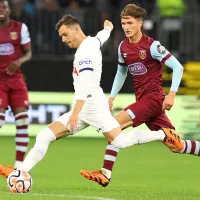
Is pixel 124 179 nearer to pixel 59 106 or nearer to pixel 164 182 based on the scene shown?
pixel 164 182

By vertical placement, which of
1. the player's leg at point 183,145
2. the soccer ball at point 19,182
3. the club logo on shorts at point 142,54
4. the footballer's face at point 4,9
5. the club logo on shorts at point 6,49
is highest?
the footballer's face at point 4,9

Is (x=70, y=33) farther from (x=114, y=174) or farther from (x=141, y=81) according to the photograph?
(x=114, y=174)

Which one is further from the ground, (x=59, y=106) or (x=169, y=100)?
(x=169, y=100)

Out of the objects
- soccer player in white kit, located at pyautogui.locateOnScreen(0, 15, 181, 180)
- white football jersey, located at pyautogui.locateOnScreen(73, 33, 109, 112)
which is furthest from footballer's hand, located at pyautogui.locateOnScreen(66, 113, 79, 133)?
white football jersey, located at pyautogui.locateOnScreen(73, 33, 109, 112)

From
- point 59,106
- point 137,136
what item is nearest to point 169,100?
point 137,136

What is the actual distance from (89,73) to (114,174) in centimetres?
313

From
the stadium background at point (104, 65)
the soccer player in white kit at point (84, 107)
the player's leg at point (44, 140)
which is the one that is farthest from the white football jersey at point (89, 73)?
the stadium background at point (104, 65)

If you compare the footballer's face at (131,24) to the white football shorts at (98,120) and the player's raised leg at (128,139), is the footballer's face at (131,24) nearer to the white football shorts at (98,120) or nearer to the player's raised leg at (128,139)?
the player's raised leg at (128,139)

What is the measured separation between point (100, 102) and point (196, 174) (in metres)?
2.95

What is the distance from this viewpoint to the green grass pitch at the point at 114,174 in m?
10.6

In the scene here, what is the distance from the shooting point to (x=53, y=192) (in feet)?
35.2

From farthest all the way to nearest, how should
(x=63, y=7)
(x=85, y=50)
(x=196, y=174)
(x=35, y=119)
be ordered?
(x=63, y=7) < (x=35, y=119) < (x=196, y=174) < (x=85, y=50)

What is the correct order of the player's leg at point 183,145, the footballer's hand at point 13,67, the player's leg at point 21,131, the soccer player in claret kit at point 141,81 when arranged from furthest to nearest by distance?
the player's leg at point 21,131
the footballer's hand at point 13,67
the soccer player in claret kit at point 141,81
the player's leg at point 183,145

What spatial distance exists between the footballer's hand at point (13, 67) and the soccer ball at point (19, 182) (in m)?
2.39
